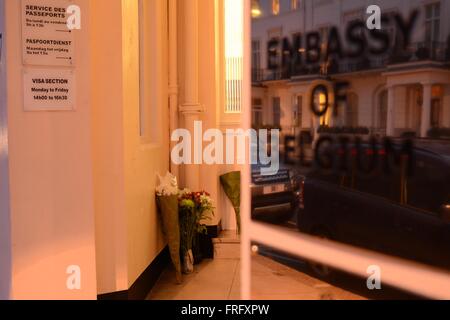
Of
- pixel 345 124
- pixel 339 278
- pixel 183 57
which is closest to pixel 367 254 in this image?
pixel 339 278

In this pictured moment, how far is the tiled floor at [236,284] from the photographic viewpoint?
217cm

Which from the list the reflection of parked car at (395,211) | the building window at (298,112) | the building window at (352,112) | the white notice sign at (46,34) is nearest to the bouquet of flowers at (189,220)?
the reflection of parked car at (395,211)

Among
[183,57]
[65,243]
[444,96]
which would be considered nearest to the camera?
[65,243]

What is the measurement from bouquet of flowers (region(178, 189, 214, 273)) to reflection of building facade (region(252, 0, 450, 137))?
102 cm

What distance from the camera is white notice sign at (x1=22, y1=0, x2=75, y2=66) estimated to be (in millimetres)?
2283

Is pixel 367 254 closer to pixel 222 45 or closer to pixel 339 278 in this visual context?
pixel 339 278

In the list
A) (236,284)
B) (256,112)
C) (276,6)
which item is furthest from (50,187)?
(276,6)

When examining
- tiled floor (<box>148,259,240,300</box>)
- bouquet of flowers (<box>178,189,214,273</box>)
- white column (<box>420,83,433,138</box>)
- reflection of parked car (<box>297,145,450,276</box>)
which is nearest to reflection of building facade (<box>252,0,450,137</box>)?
white column (<box>420,83,433,138</box>)

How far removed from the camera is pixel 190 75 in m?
4.17

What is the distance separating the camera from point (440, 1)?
253cm

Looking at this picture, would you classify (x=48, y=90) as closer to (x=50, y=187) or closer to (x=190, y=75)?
(x=50, y=187)

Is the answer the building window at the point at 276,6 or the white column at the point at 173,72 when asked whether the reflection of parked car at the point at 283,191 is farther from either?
the building window at the point at 276,6

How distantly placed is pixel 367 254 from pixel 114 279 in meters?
1.61

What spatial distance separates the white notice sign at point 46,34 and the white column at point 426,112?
246cm
